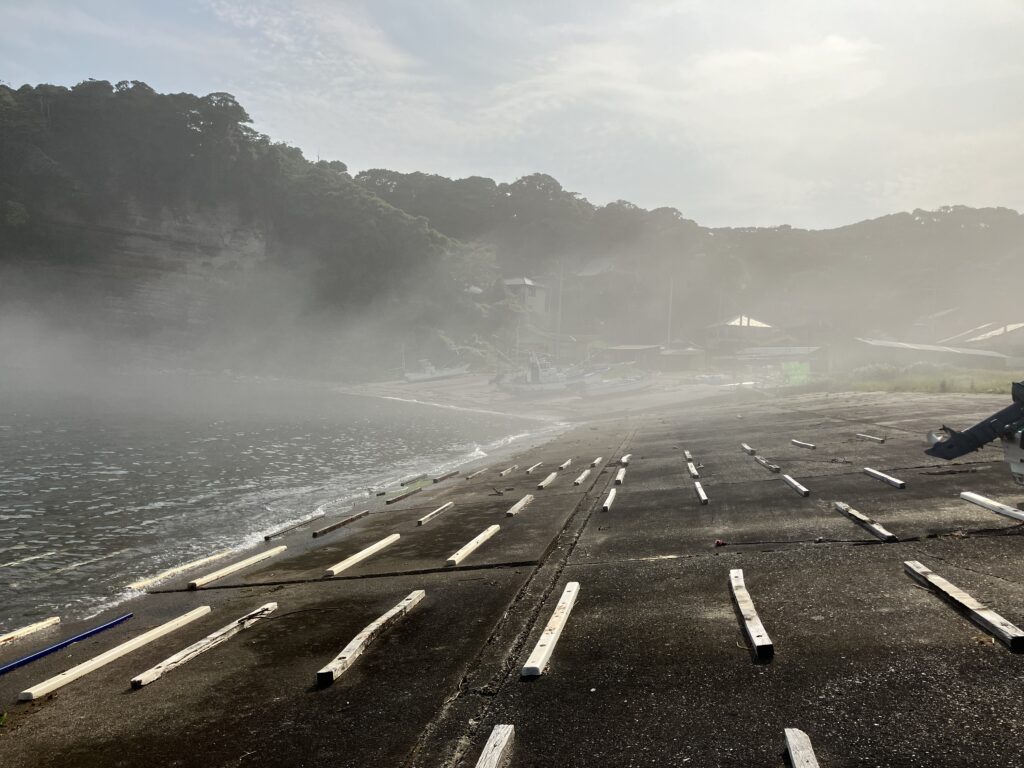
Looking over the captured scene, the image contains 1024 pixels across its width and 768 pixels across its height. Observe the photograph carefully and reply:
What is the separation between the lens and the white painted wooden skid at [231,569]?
11.8 meters

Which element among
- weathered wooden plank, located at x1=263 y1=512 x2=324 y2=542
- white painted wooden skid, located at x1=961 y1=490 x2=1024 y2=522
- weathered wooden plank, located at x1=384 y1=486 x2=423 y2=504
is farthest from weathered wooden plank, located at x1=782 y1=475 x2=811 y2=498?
weathered wooden plank, located at x1=263 y1=512 x2=324 y2=542

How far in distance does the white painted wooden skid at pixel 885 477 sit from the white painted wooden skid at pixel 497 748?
420 inches

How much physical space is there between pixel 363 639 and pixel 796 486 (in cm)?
1016

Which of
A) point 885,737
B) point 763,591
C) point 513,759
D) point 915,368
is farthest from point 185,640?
point 915,368

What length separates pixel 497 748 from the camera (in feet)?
16.1

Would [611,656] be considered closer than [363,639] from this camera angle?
Yes

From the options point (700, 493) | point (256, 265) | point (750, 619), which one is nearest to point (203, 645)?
point (750, 619)

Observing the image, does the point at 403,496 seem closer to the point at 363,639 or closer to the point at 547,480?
the point at 547,480

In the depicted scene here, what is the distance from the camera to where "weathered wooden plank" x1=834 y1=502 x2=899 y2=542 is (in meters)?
9.23

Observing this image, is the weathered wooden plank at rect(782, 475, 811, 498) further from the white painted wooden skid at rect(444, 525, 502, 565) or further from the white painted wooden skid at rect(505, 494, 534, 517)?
the white painted wooden skid at rect(444, 525, 502, 565)

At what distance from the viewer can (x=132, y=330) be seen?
90812mm

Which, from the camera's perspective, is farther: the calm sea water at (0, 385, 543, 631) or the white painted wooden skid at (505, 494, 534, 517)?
the calm sea water at (0, 385, 543, 631)

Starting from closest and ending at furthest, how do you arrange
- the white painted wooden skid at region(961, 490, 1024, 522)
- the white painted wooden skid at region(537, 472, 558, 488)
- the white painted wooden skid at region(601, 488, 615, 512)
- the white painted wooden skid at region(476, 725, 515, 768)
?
the white painted wooden skid at region(476, 725, 515, 768) → the white painted wooden skid at region(961, 490, 1024, 522) → the white painted wooden skid at region(601, 488, 615, 512) → the white painted wooden skid at region(537, 472, 558, 488)

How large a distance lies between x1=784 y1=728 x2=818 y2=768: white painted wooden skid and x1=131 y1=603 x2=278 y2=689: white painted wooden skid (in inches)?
253
